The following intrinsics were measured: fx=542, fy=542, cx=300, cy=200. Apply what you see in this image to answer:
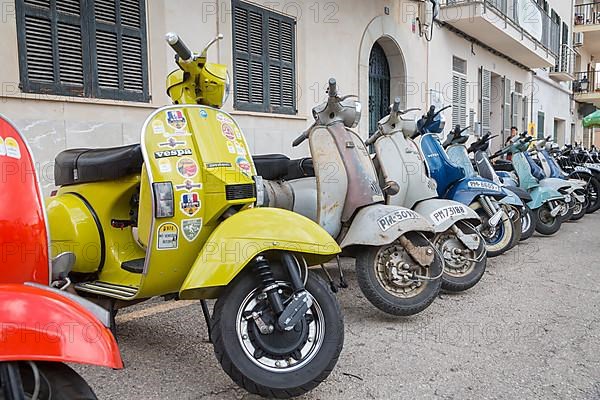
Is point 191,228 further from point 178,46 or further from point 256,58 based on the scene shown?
point 256,58

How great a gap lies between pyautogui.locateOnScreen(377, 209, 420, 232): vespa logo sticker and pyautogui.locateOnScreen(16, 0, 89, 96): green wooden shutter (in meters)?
3.18

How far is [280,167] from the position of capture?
4.65 m

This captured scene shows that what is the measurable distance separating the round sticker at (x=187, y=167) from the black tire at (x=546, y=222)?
5972 mm

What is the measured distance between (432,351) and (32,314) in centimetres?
231

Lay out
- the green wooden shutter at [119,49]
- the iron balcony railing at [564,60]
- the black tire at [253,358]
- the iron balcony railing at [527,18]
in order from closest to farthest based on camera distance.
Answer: the black tire at [253,358] → the green wooden shutter at [119,49] → the iron balcony railing at [527,18] → the iron balcony railing at [564,60]

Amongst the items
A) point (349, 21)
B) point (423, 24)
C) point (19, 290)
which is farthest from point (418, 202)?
point (423, 24)

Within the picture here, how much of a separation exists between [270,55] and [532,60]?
12238 millimetres

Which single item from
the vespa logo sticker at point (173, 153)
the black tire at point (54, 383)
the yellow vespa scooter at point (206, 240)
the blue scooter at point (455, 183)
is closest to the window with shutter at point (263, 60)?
the blue scooter at point (455, 183)

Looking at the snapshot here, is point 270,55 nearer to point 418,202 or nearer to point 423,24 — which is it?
point 418,202

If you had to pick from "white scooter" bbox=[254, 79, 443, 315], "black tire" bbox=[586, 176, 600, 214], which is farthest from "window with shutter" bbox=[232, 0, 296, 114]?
"black tire" bbox=[586, 176, 600, 214]

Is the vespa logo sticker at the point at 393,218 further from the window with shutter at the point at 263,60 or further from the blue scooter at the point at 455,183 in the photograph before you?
the window with shutter at the point at 263,60

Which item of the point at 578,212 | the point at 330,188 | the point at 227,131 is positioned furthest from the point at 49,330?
the point at 578,212

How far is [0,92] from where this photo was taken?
175 inches

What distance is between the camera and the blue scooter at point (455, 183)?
16.8 ft
